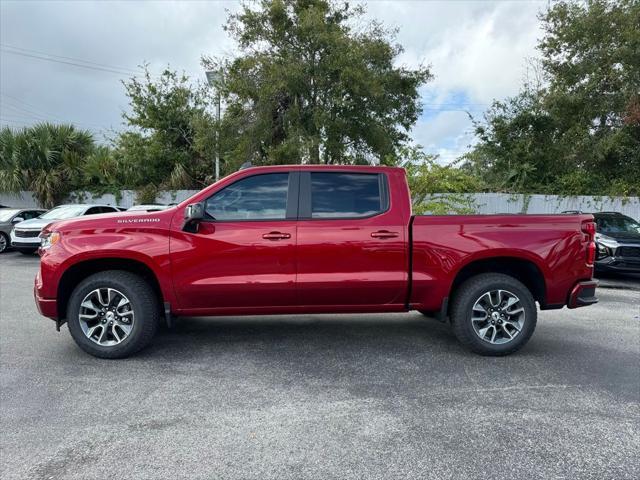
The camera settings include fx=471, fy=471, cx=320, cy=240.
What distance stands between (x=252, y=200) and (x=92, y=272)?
5.96 ft

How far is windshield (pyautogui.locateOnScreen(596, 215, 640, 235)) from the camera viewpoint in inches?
434

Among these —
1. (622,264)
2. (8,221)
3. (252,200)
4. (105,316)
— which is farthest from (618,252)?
(8,221)

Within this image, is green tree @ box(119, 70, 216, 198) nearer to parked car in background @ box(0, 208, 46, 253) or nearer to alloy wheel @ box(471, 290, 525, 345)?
parked car in background @ box(0, 208, 46, 253)

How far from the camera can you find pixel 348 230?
474 cm

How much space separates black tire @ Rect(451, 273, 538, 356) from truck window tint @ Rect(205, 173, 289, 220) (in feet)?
6.80

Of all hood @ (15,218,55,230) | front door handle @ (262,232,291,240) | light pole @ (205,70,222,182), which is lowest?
hood @ (15,218,55,230)

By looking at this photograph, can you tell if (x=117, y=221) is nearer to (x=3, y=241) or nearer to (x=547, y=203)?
(x=3, y=241)

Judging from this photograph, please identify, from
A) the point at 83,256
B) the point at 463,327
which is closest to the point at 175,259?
the point at 83,256

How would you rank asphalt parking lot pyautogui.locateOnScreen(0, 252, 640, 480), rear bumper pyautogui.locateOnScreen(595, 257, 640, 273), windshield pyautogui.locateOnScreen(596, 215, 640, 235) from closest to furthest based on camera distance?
asphalt parking lot pyautogui.locateOnScreen(0, 252, 640, 480), rear bumper pyautogui.locateOnScreen(595, 257, 640, 273), windshield pyautogui.locateOnScreen(596, 215, 640, 235)

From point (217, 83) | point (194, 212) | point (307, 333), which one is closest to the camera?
point (194, 212)

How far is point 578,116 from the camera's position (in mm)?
17766

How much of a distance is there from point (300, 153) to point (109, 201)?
10417 mm

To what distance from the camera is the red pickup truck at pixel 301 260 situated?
4.65 m

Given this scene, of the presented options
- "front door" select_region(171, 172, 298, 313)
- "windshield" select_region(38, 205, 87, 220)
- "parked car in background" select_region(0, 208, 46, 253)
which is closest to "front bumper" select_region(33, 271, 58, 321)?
"front door" select_region(171, 172, 298, 313)
